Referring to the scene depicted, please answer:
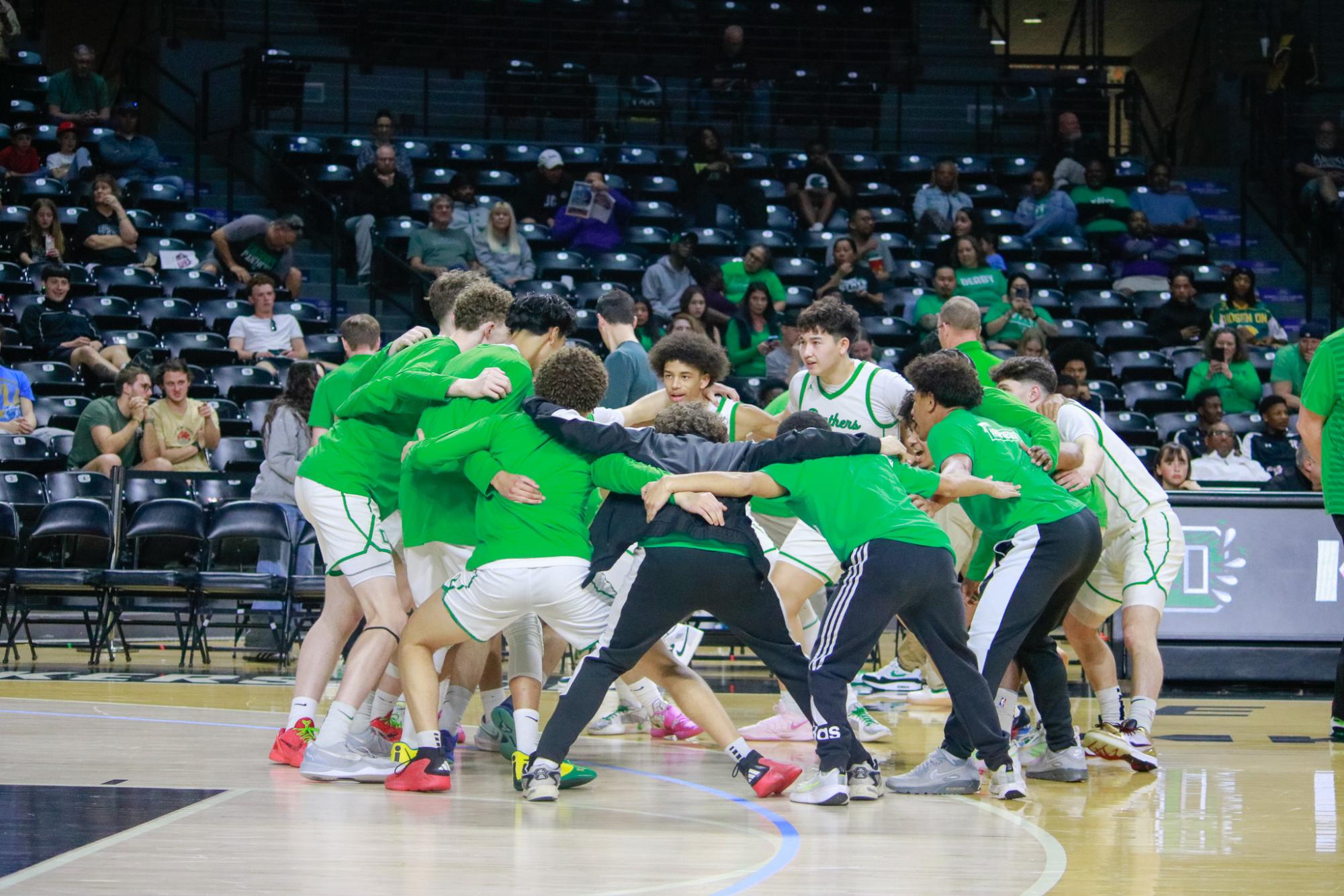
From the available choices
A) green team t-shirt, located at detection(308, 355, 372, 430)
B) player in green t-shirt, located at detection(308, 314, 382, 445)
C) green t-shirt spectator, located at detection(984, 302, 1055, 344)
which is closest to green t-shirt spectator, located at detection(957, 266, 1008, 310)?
green t-shirt spectator, located at detection(984, 302, 1055, 344)

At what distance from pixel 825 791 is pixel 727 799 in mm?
358

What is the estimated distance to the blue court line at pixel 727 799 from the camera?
3889mm

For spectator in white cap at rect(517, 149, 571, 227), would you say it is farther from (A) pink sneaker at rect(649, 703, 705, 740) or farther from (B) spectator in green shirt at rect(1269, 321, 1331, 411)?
(A) pink sneaker at rect(649, 703, 705, 740)

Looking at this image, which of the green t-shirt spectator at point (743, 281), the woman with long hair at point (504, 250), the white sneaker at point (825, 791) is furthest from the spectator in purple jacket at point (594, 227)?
the white sneaker at point (825, 791)

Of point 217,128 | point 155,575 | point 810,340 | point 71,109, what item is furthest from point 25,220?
point 810,340

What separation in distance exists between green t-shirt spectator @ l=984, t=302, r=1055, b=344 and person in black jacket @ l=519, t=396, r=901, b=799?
847cm

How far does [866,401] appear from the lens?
6816mm

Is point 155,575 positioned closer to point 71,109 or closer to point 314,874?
point 314,874

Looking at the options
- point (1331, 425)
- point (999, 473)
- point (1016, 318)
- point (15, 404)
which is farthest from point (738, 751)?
point (1016, 318)

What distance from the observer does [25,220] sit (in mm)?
13492

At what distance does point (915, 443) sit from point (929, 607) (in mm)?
1865

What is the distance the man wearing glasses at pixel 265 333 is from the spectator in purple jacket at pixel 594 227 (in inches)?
131

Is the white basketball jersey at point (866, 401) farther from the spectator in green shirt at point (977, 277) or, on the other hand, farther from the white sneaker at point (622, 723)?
the spectator in green shirt at point (977, 277)

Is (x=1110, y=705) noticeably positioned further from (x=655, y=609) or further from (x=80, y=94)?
(x=80, y=94)
